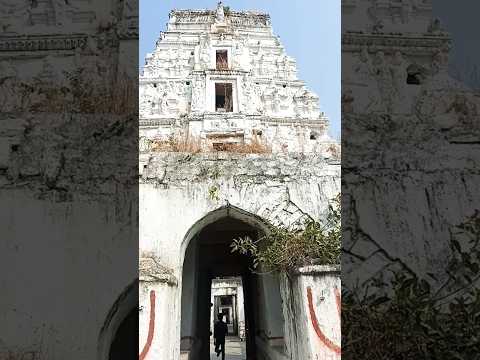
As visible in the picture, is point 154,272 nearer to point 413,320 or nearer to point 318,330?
point 318,330

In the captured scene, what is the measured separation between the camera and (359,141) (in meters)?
2.27

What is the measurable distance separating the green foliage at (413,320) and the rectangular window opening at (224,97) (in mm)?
9780

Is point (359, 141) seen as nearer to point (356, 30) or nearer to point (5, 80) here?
point (356, 30)

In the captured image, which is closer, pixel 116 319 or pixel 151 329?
pixel 116 319

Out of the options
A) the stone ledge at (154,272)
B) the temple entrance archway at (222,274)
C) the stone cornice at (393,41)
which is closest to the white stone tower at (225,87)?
the temple entrance archway at (222,274)

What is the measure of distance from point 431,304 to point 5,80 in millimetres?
2090

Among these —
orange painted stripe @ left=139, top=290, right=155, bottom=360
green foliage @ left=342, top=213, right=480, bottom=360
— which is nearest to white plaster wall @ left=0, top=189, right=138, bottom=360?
green foliage @ left=342, top=213, right=480, bottom=360

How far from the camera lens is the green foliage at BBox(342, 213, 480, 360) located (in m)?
2.02

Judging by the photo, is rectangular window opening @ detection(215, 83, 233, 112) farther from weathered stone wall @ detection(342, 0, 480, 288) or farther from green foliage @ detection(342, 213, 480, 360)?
green foliage @ detection(342, 213, 480, 360)

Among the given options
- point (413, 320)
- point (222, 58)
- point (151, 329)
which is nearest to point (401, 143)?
point (413, 320)

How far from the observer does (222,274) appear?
8.98m

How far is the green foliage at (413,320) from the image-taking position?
2.02 meters

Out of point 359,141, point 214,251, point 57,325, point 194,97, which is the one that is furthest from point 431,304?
point 194,97

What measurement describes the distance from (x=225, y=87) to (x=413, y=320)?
10384 millimetres
